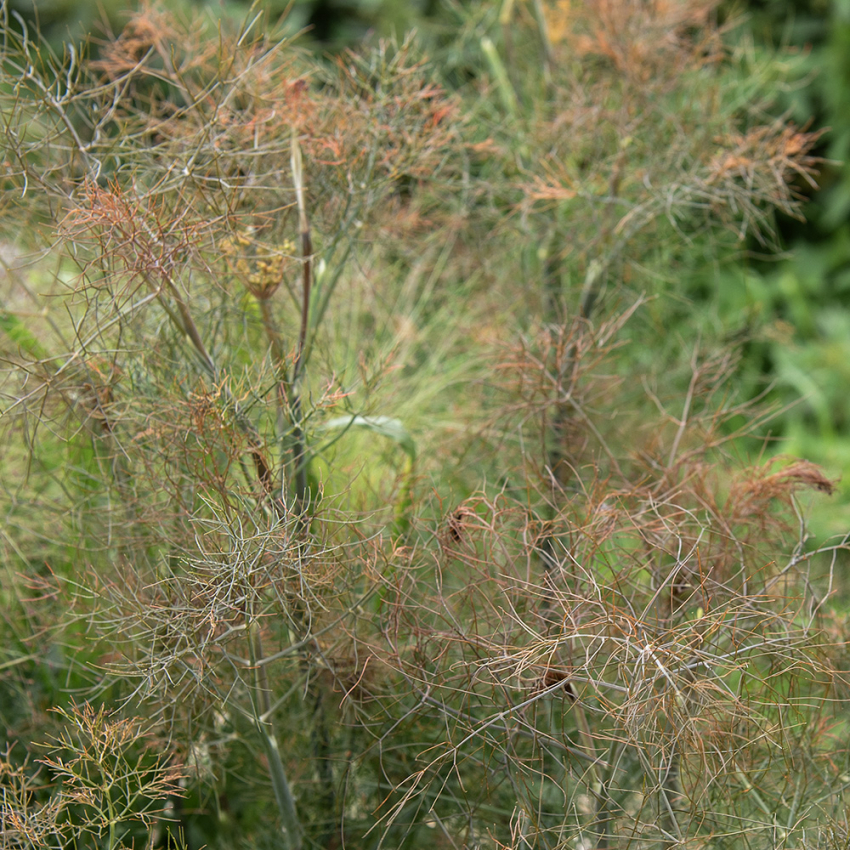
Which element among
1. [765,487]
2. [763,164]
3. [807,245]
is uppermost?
[763,164]

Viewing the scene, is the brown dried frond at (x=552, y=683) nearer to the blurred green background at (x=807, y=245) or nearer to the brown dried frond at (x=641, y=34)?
the brown dried frond at (x=641, y=34)

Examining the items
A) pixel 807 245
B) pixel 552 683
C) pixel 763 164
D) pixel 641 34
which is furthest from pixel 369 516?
pixel 807 245

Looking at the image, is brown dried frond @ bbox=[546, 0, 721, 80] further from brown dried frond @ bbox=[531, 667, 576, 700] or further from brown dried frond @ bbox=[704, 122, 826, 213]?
brown dried frond @ bbox=[531, 667, 576, 700]

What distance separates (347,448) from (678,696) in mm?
397

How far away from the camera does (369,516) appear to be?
1.65 feet

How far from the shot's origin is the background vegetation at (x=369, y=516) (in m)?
0.48

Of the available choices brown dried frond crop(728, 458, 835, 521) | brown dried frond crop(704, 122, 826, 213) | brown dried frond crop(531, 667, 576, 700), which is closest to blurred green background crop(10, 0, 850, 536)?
brown dried frond crop(704, 122, 826, 213)

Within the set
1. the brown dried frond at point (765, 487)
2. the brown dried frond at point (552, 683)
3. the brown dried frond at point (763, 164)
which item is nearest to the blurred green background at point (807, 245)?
the brown dried frond at point (763, 164)

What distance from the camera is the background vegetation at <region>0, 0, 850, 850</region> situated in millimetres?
477

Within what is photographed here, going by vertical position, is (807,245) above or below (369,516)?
below

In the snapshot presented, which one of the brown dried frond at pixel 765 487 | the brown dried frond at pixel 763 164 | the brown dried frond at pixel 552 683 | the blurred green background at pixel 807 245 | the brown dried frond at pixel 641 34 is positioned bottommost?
the blurred green background at pixel 807 245

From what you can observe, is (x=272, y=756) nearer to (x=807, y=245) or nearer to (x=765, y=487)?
(x=765, y=487)

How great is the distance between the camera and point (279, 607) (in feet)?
1.65

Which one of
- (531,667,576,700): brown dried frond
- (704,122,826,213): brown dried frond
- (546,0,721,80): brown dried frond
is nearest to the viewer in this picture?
(531,667,576,700): brown dried frond
